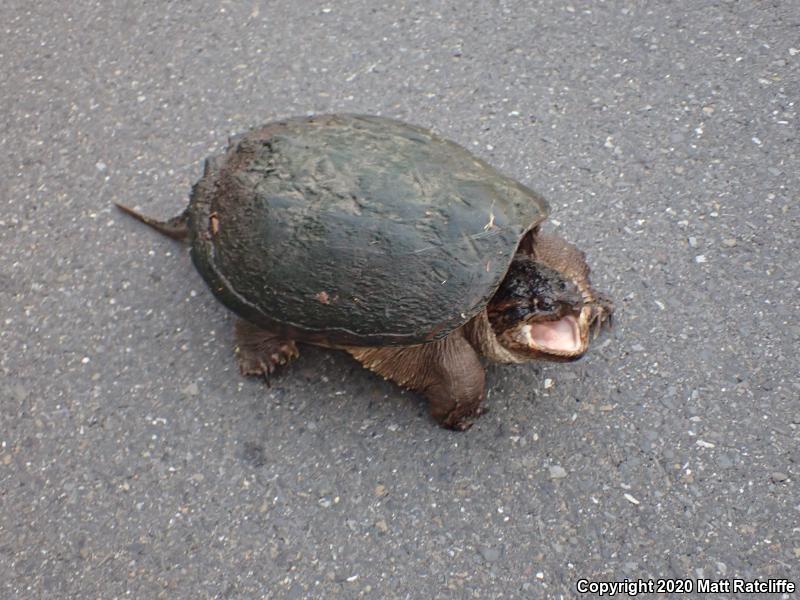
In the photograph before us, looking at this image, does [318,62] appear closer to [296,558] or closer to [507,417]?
[507,417]

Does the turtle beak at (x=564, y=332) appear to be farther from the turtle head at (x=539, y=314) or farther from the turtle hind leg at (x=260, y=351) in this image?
the turtle hind leg at (x=260, y=351)

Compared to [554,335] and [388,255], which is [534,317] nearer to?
[554,335]

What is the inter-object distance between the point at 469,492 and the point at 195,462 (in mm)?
906

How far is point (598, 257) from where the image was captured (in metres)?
2.87

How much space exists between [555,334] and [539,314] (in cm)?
9

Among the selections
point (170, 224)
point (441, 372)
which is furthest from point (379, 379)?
point (170, 224)

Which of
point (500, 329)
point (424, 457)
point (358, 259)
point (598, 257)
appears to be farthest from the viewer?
point (598, 257)

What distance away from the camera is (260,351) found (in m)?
2.54

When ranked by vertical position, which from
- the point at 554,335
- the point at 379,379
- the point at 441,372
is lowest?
the point at 379,379

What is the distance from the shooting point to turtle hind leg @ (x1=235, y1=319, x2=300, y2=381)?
2.53 meters

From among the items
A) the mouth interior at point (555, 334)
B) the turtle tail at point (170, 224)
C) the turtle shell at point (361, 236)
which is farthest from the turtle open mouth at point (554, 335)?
the turtle tail at point (170, 224)

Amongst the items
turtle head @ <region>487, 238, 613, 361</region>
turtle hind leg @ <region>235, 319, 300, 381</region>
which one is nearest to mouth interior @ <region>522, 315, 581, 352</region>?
turtle head @ <region>487, 238, 613, 361</region>

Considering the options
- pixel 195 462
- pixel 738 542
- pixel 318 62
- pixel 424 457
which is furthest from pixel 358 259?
pixel 318 62

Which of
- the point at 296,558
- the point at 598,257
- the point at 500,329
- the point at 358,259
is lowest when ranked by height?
the point at 296,558
